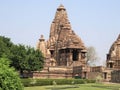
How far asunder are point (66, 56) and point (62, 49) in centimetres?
219

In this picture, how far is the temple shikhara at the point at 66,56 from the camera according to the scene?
60938 mm

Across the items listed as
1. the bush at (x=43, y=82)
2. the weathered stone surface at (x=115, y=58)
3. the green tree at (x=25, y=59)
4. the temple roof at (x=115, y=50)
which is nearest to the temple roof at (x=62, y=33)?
the weathered stone surface at (x=115, y=58)

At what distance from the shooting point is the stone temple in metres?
62.8

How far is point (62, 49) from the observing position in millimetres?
68750

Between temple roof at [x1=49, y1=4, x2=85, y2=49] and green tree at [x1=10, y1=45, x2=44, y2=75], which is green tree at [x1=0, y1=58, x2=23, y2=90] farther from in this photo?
temple roof at [x1=49, y1=4, x2=85, y2=49]

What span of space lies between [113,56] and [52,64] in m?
11.1

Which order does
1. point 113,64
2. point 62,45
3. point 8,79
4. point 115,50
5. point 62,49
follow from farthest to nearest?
point 115,50 → point 62,45 → point 62,49 → point 113,64 → point 8,79

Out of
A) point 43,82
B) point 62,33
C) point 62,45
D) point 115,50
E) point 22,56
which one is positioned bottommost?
point 43,82

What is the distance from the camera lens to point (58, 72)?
206ft

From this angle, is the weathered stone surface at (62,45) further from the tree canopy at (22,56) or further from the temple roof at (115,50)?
the tree canopy at (22,56)

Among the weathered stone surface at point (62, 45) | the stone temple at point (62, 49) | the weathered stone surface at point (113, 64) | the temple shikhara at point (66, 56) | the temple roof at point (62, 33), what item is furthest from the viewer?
the temple roof at point (62, 33)

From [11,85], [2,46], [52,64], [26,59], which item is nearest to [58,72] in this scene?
[52,64]

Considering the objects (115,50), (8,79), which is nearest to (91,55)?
(115,50)

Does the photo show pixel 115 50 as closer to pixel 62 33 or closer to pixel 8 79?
pixel 62 33
